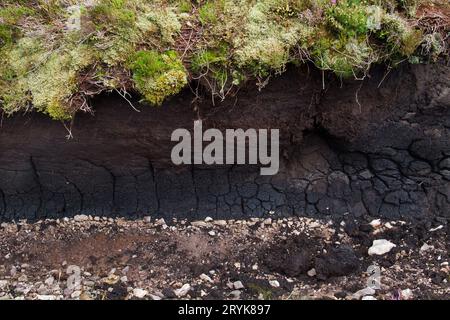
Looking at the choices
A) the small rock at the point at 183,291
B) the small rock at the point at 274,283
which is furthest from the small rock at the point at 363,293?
the small rock at the point at 183,291

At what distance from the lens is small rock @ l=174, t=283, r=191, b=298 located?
3406mm

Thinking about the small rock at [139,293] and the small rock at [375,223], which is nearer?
the small rock at [139,293]

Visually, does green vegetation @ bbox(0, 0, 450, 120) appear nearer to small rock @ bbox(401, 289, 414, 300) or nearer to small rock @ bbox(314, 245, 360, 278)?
small rock @ bbox(314, 245, 360, 278)

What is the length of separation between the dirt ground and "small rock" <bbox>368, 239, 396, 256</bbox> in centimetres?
3

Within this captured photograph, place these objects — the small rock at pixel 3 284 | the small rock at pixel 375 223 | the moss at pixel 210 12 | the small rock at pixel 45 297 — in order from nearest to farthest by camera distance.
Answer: the small rock at pixel 45 297 → the small rock at pixel 3 284 → the moss at pixel 210 12 → the small rock at pixel 375 223

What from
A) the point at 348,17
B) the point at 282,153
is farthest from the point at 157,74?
the point at 348,17

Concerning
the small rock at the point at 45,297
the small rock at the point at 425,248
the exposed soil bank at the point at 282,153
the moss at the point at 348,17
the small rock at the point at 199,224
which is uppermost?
the moss at the point at 348,17

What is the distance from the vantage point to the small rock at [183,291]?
11.2ft

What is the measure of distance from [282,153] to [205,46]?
3.16 feet

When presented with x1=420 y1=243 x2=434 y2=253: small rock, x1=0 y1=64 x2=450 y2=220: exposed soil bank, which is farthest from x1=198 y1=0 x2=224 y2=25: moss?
x1=420 y1=243 x2=434 y2=253: small rock

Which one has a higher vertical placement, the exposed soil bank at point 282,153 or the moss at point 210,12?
the moss at point 210,12

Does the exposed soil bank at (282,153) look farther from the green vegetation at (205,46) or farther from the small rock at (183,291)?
the small rock at (183,291)

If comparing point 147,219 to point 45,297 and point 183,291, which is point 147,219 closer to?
point 183,291

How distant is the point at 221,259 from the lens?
12.1 feet
